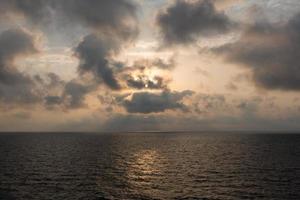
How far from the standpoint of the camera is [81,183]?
67250 mm

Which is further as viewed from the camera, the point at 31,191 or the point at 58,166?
the point at 58,166

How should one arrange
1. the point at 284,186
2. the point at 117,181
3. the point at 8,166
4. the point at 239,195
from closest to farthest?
the point at 239,195 < the point at 284,186 < the point at 117,181 < the point at 8,166

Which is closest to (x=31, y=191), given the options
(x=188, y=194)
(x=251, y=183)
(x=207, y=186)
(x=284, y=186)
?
(x=188, y=194)

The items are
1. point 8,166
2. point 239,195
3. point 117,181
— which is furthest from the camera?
point 8,166

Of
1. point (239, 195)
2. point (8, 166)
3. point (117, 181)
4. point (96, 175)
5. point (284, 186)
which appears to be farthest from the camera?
point (8, 166)

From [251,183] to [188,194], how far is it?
1655 cm

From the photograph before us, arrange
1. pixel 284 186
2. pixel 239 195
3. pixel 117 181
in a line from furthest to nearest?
pixel 117 181
pixel 284 186
pixel 239 195

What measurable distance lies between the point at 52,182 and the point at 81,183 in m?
6.04

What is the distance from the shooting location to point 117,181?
7119cm

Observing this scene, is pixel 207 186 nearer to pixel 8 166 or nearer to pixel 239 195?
pixel 239 195

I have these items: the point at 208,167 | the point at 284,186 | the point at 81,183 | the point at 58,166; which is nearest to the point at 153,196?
the point at 81,183

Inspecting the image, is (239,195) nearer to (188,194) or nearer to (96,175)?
(188,194)

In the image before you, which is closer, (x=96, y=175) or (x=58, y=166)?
(x=96, y=175)

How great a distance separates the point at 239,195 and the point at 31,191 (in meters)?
36.8
